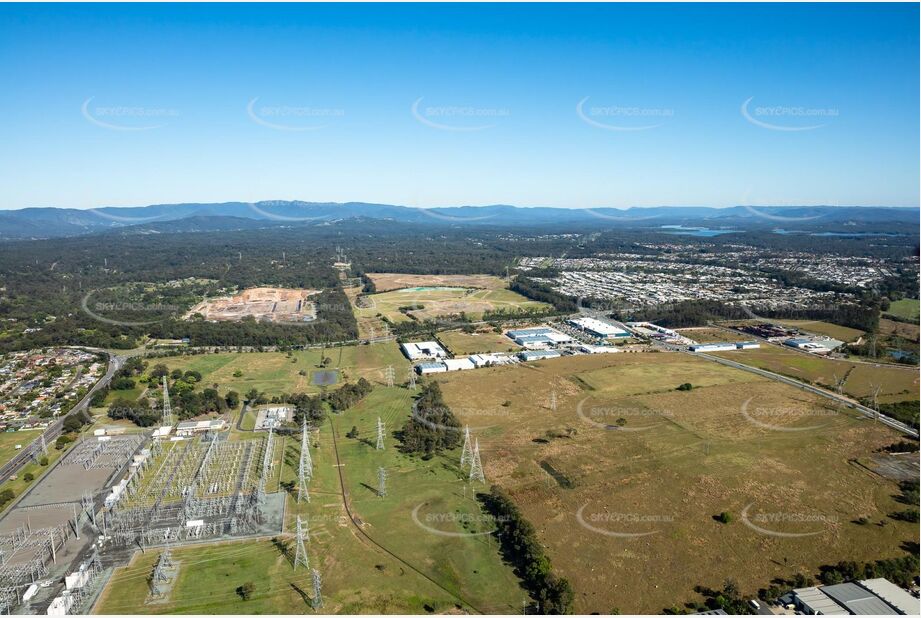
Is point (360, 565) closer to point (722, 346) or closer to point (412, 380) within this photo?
point (412, 380)

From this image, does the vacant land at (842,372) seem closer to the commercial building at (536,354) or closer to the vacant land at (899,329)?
the vacant land at (899,329)

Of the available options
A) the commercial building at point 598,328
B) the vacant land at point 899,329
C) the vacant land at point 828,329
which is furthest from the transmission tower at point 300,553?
the vacant land at point 899,329

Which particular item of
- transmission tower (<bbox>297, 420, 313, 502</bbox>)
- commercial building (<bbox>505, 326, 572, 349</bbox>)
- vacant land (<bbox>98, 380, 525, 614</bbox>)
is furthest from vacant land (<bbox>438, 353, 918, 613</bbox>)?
commercial building (<bbox>505, 326, 572, 349</bbox>)

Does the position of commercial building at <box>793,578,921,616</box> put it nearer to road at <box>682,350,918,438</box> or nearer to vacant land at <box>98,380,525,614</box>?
vacant land at <box>98,380,525,614</box>

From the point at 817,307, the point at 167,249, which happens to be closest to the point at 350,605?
the point at 817,307

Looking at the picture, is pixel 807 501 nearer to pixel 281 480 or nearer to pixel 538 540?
pixel 538 540

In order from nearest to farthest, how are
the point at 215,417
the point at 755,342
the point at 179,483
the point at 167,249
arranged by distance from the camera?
the point at 179,483
the point at 215,417
the point at 755,342
the point at 167,249
